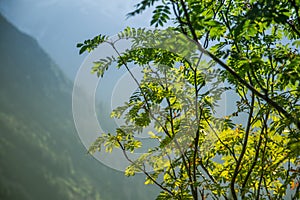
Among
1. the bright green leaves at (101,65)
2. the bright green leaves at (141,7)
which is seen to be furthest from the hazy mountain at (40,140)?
the bright green leaves at (141,7)

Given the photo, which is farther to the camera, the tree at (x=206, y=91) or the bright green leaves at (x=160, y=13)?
the tree at (x=206, y=91)

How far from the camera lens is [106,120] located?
3425cm

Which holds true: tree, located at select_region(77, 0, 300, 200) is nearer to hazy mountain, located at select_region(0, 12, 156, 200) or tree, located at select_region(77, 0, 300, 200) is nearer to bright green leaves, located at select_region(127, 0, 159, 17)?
bright green leaves, located at select_region(127, 0, 159, 17)

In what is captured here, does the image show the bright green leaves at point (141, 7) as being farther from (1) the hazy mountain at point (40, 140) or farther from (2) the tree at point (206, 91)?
(1) the hazy mountain at point (40, 140)

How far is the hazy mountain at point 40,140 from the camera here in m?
23.3

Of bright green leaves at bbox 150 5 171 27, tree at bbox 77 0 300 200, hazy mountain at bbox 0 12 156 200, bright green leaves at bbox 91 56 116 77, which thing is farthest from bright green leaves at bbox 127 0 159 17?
hazy mountain at bbox 0 12 156 200

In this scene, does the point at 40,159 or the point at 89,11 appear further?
the point at 89,11

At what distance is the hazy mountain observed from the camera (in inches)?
916

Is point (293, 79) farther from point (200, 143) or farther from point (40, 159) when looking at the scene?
point (40, 159)

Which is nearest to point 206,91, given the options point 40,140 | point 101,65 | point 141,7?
point 101,65

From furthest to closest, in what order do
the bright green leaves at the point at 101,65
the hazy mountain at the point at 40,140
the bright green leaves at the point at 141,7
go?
the hazy mountain at the point at 40,140 → the bright green leaves at the point at 101,65 → the bright green leaves at the point at 141,7

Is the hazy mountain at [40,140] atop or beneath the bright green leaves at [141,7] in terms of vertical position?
atop

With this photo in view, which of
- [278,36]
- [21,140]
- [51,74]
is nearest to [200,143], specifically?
[278,36]

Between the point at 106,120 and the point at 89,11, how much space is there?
39.3 feet
